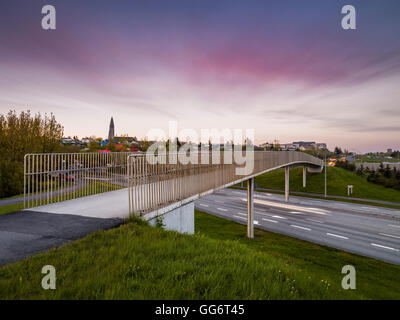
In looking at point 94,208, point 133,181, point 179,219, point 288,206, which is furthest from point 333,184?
point 94,208

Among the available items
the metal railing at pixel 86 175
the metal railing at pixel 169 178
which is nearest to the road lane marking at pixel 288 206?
the metal railing at pixel 169 178

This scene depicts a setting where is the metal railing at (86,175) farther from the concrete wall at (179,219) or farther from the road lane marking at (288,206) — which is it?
the road lane marking at (288,206)

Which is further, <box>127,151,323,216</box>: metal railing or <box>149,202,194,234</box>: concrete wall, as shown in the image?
<box>149,202,194,234</box>: concrete wall

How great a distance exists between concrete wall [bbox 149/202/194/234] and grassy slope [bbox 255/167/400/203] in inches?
1563

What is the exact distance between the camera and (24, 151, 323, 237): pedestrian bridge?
6.30 meters

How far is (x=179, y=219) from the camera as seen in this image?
770cm

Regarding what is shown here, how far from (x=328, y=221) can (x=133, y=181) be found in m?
25.2

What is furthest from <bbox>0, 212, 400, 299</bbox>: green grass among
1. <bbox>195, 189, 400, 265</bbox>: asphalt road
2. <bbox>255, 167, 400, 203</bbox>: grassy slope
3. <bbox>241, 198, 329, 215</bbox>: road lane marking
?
<bbox>255, 167, 400, 203</bbox>: grassy slope

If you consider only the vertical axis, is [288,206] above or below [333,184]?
below

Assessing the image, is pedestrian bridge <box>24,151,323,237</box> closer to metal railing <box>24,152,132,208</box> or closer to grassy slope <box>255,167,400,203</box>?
metal railing <box>24,152,132,208</box>

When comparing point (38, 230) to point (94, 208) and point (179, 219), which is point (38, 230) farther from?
point (179, 219)

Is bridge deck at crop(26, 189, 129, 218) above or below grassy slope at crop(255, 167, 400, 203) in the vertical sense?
above

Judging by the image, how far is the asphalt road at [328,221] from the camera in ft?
57.5
